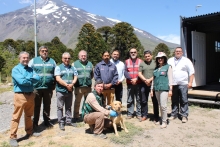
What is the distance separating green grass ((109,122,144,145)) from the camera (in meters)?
4.64

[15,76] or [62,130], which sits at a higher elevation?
[15,76]

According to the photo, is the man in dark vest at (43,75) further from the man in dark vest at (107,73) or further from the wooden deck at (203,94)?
the wooden deck at (203,94)

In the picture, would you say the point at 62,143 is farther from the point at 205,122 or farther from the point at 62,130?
the point at 205,122

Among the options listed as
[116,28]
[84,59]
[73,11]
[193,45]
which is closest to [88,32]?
[116,28]

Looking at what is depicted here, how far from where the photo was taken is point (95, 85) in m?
4.84

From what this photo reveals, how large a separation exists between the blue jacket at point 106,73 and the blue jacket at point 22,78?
154 cm

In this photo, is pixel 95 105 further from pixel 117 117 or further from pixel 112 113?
pixel 117 117

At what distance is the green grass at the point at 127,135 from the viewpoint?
464 centimetres

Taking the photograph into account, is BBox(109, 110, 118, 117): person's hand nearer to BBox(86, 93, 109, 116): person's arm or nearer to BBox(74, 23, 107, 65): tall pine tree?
BBox(86, 93, 109, 116): person's arm

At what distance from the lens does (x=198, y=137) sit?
16.2 feet

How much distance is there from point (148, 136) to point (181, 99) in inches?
59.6

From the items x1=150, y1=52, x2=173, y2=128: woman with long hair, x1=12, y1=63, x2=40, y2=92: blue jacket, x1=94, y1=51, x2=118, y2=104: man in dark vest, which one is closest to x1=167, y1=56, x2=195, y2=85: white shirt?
x1=150, y1=52, x2=173, y2=128: woman with long hair

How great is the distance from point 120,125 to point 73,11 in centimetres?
20104

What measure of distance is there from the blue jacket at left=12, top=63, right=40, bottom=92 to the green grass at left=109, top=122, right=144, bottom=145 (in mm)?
1893
